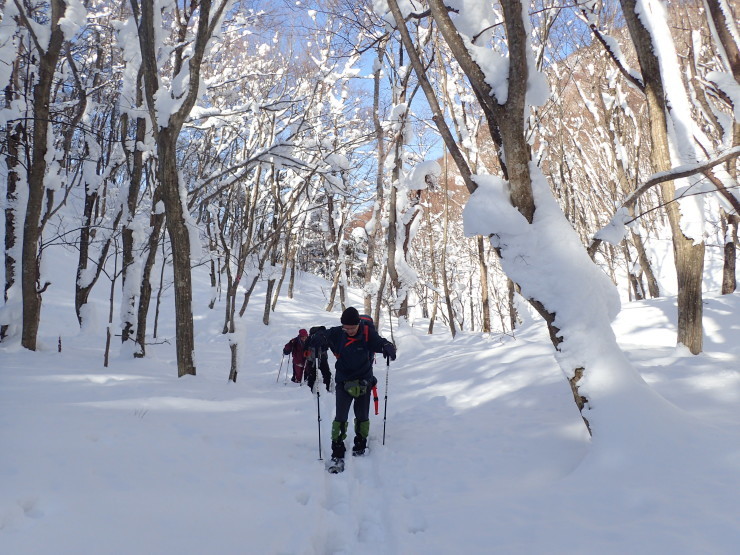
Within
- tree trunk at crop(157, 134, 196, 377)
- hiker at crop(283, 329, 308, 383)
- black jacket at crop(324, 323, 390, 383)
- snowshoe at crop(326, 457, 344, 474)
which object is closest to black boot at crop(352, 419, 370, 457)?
snowshoe at crop(326, 457, 344, 474)

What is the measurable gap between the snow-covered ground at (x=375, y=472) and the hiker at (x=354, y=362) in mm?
433

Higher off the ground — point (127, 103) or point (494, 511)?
point (127, 103)

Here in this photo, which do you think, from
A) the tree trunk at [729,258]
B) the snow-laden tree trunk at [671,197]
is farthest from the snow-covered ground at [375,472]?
the tree trunk at [729,258]

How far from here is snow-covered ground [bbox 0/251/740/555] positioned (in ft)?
7.83

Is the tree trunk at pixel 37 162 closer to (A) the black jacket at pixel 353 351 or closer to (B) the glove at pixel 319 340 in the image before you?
(B) the glove at pixel 319 340

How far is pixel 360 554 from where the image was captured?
277 cm

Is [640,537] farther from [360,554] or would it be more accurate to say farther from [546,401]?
[546,401]

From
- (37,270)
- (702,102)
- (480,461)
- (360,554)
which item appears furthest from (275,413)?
(702,102)

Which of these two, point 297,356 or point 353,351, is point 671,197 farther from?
point 297,356

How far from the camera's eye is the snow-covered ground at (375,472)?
2387 mm

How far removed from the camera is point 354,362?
4691 millimetres

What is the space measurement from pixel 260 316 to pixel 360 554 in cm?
1579

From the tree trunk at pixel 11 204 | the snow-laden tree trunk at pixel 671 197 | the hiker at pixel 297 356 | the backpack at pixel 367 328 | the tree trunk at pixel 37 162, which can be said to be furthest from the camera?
the hiker at pixel 297 356

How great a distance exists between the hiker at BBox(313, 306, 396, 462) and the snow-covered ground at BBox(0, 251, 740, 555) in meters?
0.43
